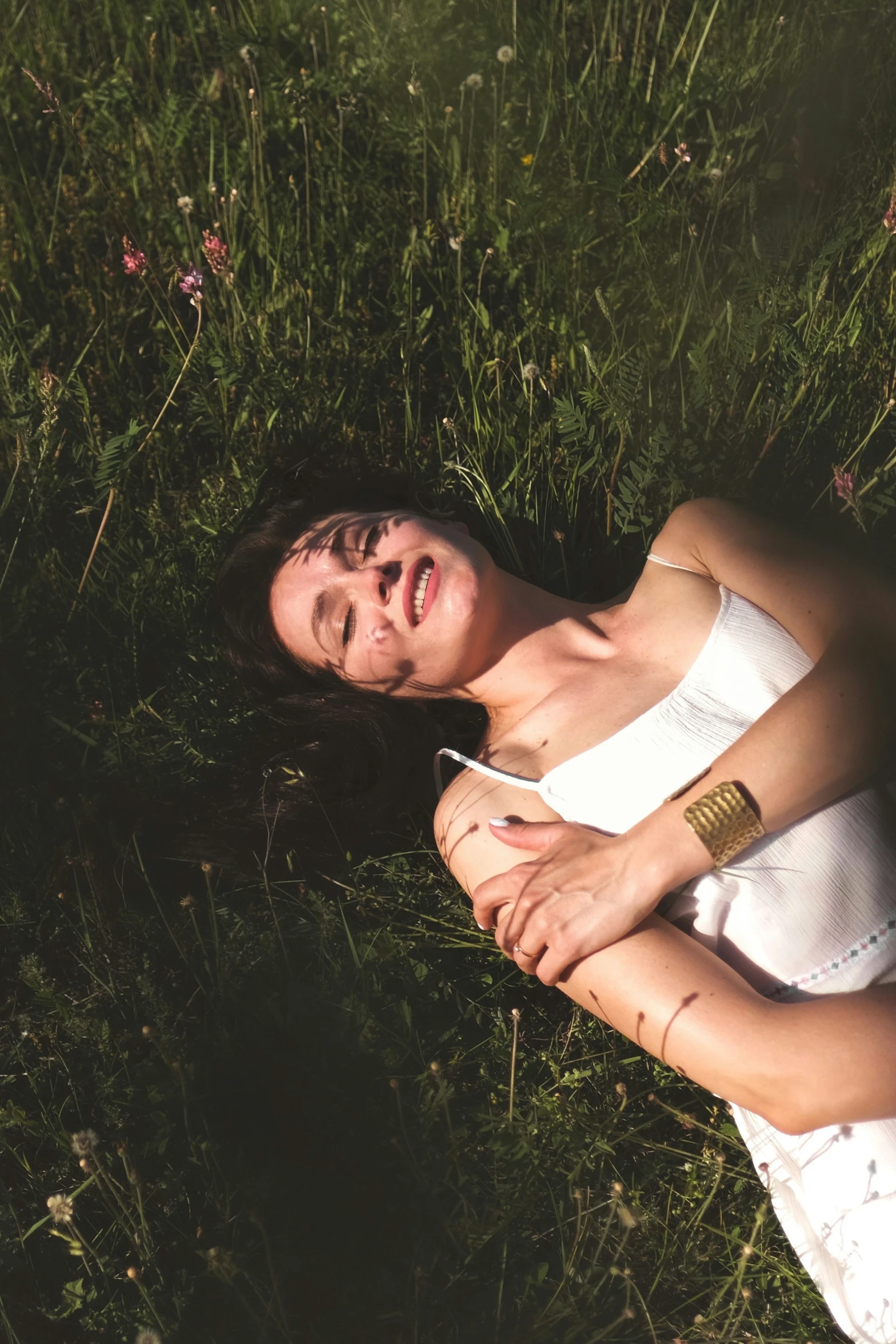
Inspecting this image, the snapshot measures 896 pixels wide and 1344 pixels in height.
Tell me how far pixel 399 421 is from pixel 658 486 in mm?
938

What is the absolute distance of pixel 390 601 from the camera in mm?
2588

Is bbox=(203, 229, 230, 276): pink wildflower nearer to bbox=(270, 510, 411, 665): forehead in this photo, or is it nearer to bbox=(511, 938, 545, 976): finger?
bbox=(270, 510, 411, 665): forehead

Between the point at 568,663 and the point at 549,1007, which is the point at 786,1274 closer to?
the point at 549,1007

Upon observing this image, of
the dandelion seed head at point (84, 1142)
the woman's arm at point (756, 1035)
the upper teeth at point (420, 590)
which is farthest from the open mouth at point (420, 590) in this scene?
the dandelion seed head at point (84, 1142)

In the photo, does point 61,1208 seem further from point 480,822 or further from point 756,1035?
point 756,1035

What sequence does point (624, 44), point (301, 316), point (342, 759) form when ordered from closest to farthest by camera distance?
point (342, 759), point (301, 316), point (624, 44)

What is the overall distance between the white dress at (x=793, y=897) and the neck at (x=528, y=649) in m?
0.29

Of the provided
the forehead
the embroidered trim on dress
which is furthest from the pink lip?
the embroidered trim on dress

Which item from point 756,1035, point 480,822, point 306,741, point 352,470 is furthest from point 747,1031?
point 352,470

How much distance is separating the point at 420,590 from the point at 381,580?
0.12 metres

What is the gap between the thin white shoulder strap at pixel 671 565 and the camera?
2.69 metres

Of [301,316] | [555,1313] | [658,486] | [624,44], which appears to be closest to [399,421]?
[301,316]

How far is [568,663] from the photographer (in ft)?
9.00

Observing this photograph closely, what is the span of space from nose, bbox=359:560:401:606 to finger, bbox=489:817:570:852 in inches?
25.1
